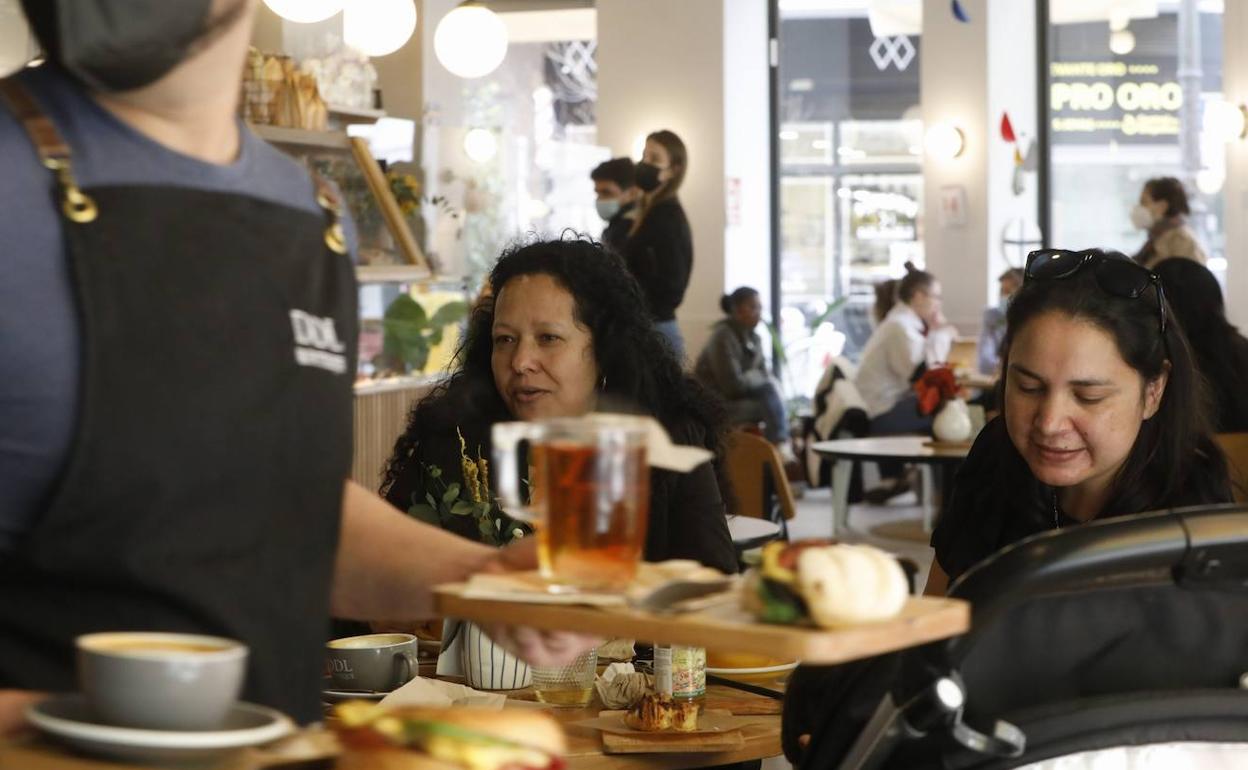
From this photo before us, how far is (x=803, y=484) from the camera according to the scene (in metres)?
11.3

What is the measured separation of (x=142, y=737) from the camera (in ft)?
2.95

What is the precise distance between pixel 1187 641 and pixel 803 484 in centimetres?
993

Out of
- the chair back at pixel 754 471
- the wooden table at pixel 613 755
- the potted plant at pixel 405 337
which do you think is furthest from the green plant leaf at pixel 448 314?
the wooden table at pixel 613 755

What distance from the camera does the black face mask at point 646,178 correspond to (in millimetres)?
8258

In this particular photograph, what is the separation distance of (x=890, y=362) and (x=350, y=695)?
8190mm

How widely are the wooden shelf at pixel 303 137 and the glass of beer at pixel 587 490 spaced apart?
200 inches

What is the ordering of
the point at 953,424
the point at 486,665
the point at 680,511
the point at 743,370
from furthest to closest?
1. the point at 743,370
2. the point at 953,424
3. the point at 680,511
4. the point at 486,665

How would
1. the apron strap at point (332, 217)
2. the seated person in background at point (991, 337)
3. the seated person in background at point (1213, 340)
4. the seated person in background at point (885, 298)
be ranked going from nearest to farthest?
the apron strap at point (332, 217) < the seated person in background at point (1213, 340) < the seated person in background at point (885, 298) < the seated person in background at point (991, 337)

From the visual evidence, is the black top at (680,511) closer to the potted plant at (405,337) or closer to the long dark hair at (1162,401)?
the long dark hair at (1162,401)

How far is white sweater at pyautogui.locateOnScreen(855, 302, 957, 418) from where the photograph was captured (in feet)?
33.0

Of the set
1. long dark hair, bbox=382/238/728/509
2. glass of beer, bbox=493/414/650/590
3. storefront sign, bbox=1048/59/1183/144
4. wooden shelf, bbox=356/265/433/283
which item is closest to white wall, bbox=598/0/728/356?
storefront sign, bbox=1048/59/1183/144

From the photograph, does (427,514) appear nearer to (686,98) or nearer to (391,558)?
(391,558)

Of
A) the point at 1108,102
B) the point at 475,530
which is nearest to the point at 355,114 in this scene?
the point at 475,530

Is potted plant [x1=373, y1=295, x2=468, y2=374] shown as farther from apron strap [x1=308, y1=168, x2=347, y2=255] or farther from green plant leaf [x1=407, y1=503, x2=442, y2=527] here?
apron strap [x1=308, y1=168, x2=347, y2=255]
